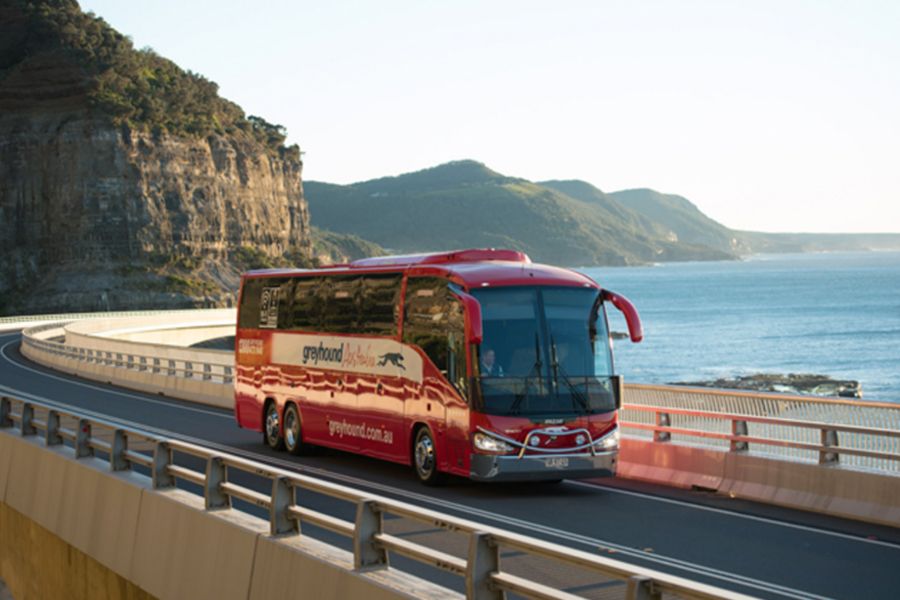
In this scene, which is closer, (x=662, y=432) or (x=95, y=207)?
(x=662, y=432)

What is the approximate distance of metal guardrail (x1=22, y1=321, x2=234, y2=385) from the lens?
38969 millimetres

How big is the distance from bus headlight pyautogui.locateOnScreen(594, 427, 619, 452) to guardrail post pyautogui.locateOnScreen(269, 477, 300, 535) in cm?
751

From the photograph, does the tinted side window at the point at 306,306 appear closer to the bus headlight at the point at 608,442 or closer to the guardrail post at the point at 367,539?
the bus headlight at the point at 608,442

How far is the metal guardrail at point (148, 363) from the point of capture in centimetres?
3897

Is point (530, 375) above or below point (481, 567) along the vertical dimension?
above

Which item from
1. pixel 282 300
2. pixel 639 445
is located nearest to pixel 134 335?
pixel 282 300

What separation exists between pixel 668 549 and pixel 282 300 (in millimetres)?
11467

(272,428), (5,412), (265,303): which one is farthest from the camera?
(265,303)

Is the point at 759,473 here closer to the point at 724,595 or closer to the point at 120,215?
the point at 724,595

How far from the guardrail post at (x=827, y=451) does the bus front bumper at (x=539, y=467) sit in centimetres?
274

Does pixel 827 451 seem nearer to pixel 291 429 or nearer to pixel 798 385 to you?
pixel 291 429

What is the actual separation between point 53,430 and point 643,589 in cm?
1187

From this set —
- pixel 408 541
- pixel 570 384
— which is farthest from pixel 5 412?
pixel 408 541

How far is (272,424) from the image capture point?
23297 mm
